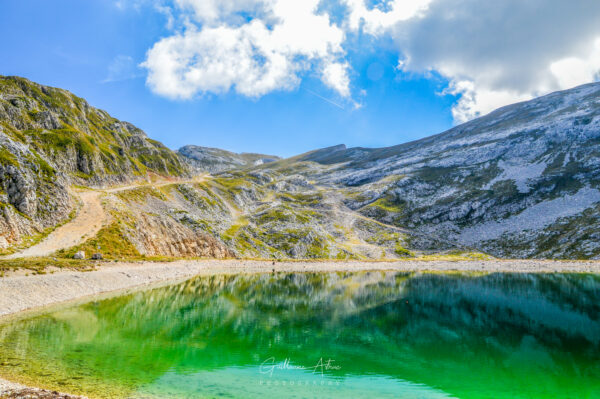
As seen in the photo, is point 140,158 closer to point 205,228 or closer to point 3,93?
point 3,93

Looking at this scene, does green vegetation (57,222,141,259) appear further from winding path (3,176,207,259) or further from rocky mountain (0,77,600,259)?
winding path (3,176,207,259)

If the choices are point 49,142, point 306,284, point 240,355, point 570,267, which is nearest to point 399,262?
point 570,267

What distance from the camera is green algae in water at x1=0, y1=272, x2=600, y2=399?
72.1 ft

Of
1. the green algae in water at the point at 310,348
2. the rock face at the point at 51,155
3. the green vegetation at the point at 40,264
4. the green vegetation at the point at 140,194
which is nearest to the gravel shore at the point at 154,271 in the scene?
the green vegetation at the point at 40,264

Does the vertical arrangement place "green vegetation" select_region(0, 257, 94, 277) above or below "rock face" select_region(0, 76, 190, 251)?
A: below

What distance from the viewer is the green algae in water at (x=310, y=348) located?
22.0 meters

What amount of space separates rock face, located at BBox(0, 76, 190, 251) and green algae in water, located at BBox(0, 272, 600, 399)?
36.7 metres

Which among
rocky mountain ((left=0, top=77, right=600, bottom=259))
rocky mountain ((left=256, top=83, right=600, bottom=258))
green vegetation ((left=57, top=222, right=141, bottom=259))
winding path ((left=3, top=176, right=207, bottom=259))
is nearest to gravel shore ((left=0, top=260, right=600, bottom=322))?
green vegetation ((left=57, top=222, right=141, bottom=259))

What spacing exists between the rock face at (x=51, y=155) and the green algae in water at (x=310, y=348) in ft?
120

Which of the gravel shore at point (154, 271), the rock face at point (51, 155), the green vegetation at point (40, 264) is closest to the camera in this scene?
the gravel shore at point (154, 271)

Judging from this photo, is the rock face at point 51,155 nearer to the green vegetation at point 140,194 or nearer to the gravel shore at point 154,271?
the green vegetation at point 140,194

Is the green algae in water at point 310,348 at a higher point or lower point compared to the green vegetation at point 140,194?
lower

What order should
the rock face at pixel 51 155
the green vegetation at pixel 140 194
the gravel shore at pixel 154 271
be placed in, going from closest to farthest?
1. the gravel shore at pixel 154 271
2. the rock face at pixel 51 155
3. the green vegetation at pixel 140 194

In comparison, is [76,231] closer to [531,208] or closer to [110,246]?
[110,246]
